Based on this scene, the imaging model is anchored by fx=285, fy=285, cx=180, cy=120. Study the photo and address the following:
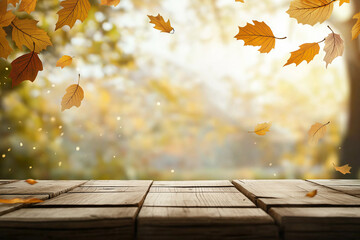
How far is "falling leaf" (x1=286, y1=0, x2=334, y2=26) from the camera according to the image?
0.81 m

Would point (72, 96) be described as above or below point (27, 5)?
below

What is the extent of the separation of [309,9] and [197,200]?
2.06 feet

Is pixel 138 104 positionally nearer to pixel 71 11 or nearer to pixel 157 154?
pixel 157 154

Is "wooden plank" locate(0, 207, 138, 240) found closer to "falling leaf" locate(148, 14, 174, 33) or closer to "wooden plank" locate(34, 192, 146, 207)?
"wooden plank" locate(34, 192, 146, 207)

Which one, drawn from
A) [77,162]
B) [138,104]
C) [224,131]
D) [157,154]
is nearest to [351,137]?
[224,131]

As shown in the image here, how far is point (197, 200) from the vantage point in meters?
0.79

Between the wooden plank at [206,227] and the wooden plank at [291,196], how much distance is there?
12 centimetres

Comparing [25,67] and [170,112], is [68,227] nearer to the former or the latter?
[25,67]

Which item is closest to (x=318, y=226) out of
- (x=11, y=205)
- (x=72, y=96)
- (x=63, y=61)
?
(x=11, y=205)

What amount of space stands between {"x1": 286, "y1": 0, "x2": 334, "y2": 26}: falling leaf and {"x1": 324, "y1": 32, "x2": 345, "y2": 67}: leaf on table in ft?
0.29

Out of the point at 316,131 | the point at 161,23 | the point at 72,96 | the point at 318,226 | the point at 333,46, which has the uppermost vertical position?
the point at 161,23

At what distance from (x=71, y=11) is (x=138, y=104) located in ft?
9.41

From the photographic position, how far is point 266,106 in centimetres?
366

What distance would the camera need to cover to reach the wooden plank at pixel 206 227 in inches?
22.8
